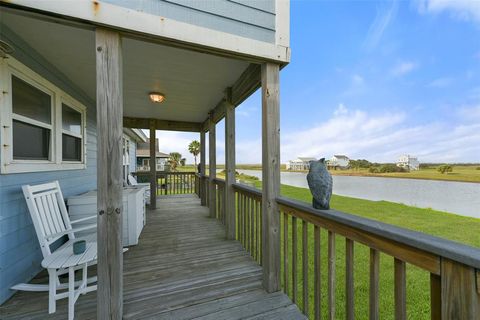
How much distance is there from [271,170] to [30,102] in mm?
2763

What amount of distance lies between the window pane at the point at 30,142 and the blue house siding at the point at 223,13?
168cm

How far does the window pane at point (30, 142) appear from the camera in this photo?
2027 mm

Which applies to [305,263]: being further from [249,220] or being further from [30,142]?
[30,142]

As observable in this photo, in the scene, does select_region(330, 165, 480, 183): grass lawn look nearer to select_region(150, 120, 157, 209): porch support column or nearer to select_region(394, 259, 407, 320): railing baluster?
select_region(394, 259, 407, 320): railing baluster

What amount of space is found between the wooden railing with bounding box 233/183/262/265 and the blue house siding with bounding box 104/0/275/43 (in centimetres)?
174

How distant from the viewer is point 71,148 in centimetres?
320

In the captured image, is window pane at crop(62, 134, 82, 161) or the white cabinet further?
window pane at crop(62, 134, 82, 161)

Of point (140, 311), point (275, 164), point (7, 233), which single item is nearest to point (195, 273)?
point (140, 311)

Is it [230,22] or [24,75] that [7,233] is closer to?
[24,75]

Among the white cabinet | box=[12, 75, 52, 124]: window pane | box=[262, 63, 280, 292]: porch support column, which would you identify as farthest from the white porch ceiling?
the white cabinet

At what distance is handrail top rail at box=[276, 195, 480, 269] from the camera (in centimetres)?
74

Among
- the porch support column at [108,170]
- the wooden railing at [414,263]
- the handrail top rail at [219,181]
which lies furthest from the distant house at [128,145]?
the wooden railing at [414,263]

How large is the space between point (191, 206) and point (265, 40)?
4.69 meters

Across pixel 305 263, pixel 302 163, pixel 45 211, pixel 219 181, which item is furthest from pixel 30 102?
pixel 305 263
